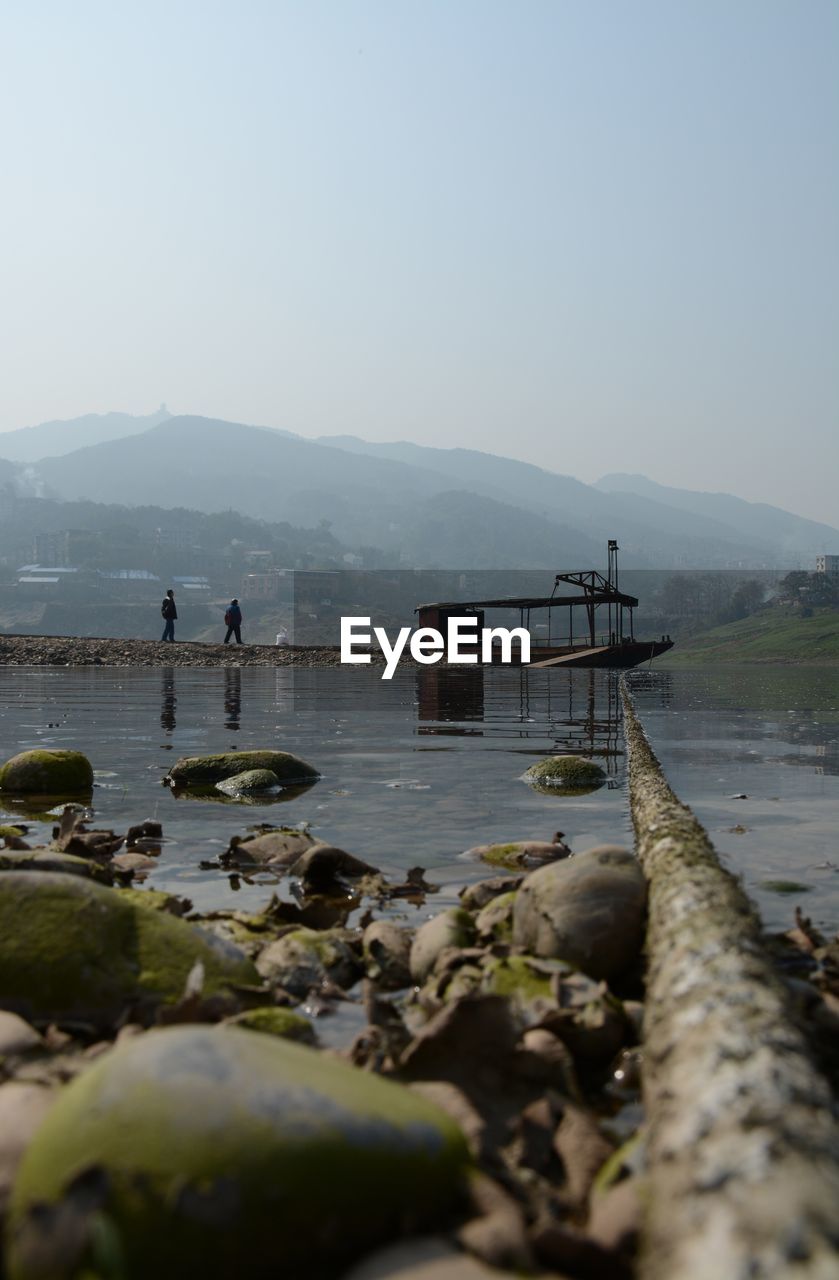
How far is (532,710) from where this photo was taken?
24.6 m

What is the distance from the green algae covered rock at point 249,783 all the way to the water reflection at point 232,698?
709 centimetres

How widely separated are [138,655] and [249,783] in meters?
36.6

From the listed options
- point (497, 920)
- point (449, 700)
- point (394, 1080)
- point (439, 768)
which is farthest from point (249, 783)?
point (449, 700)

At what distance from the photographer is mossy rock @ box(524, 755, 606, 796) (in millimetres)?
12305

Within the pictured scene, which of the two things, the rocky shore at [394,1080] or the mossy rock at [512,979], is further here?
the mossy rock at [512,979]

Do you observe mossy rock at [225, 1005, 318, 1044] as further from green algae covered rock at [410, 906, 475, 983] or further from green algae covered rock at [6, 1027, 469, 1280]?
green algae covered rock at [6, 1027, 469, 1280]

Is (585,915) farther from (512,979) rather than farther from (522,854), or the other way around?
(522,854)

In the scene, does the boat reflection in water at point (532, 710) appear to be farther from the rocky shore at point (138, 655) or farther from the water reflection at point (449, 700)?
the rocky shore at point (138, 655)

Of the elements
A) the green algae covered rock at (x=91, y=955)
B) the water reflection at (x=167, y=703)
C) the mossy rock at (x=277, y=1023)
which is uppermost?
the green algae covered rock at (x=91, y=955)

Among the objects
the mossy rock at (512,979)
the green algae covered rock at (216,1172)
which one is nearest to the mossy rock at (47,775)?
the mossy rock at (512,979)

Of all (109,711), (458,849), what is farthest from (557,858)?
(109,711)

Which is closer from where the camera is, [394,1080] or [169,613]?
[394,1080]

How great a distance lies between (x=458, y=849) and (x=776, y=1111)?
5958 millimetres

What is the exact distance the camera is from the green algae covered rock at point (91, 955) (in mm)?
4516
